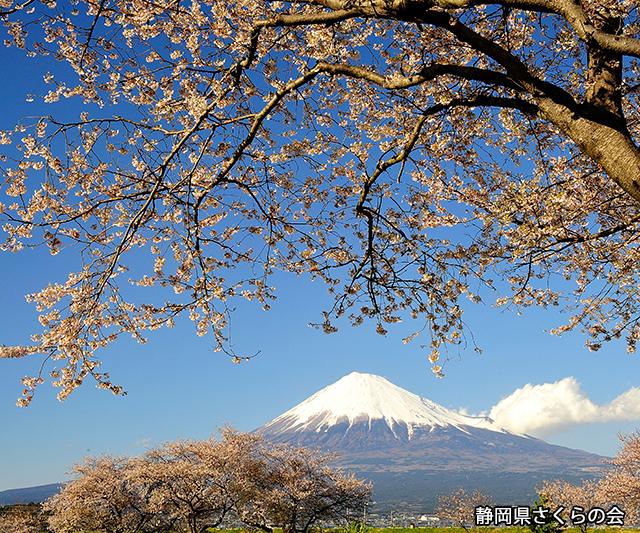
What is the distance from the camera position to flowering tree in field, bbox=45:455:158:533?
21.6 meters

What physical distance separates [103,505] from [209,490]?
21.5ft

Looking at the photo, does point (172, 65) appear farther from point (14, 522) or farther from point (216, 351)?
point (14, 522)

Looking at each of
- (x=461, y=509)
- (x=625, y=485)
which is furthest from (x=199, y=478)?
(x=625, y=485)

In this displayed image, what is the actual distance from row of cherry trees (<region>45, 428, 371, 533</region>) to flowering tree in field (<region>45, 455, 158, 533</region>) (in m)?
0.05

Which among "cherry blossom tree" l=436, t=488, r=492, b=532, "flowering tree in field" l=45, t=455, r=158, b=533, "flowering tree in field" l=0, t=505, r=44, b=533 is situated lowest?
"cherry blossom tree" l=436, t=488, r=492, b=532

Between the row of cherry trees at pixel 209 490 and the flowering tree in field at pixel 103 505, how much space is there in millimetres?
45

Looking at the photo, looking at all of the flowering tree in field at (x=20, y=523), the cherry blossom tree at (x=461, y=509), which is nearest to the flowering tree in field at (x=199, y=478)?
the flowering tree in field at (x=20, y=523)

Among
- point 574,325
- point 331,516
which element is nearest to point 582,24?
point 574,325

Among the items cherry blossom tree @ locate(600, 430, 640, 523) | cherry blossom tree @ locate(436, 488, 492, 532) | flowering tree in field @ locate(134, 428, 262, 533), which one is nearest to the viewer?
flowering tree in field @ locate(134, 428, 262, 533)

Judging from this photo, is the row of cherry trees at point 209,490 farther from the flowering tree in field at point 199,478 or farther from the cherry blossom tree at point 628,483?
the cherry blossom tree at point 628,483

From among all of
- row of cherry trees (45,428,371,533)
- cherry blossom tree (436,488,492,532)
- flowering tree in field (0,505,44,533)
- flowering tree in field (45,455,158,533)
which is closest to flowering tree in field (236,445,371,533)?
row of cherry trees (45,428,371,533)

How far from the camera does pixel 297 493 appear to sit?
2116 centimetres

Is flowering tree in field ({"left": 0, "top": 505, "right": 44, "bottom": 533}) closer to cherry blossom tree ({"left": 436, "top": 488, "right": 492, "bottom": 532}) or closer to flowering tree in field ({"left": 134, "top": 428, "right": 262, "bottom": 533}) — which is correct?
flowering tree in field ({"left": 134, "top": 428, "right": 262, "bottom": 533})

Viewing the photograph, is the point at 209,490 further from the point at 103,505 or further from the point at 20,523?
the point at 20,523
